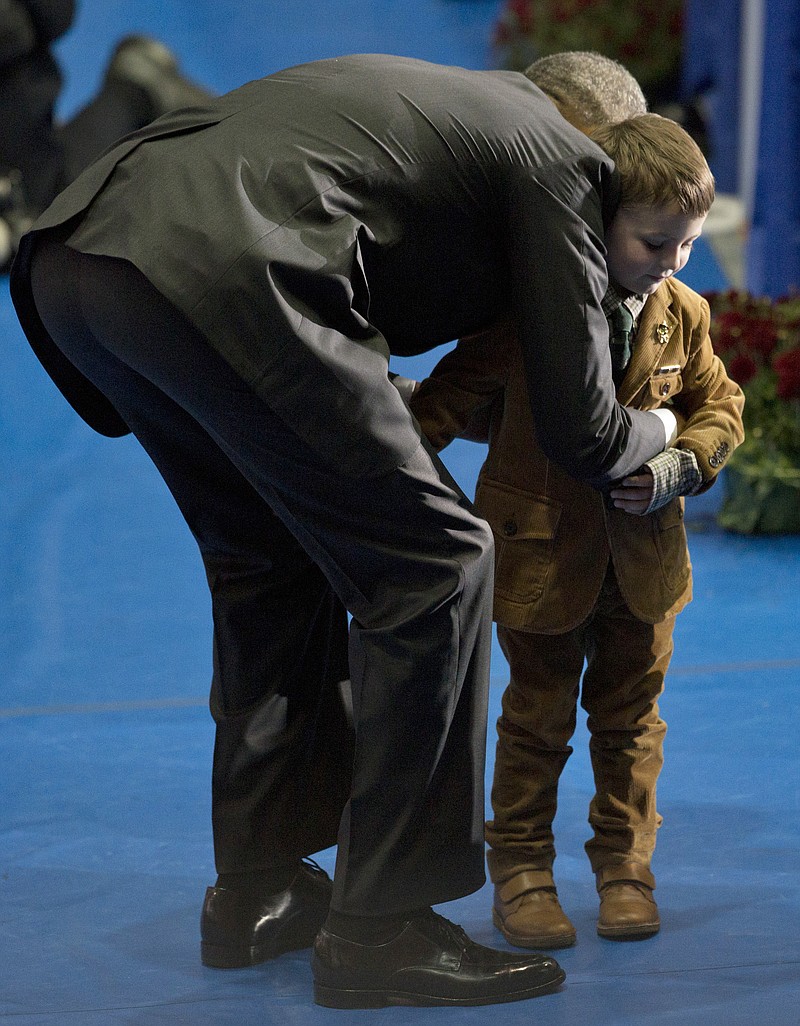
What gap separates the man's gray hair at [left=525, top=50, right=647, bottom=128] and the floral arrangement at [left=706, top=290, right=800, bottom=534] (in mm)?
2098

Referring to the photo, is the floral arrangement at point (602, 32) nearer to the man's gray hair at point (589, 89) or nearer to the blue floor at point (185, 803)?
the blue floor at point (185, 803)

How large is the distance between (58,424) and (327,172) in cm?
451

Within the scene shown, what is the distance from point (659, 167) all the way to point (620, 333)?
278mm

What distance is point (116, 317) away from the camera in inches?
65.2

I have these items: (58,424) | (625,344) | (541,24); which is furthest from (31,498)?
(541,24)

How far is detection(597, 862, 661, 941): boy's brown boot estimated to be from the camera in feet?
6.58

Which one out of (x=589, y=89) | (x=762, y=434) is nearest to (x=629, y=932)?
(x=589, y=89)

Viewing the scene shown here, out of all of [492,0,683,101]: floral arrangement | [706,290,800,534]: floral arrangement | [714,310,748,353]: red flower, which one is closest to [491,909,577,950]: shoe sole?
[706,290,800,534]: floral arrangement

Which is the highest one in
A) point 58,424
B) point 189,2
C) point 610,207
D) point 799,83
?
point 610,207

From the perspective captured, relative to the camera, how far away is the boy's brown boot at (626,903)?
6.58ft

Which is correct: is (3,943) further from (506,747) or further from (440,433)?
(440,433)

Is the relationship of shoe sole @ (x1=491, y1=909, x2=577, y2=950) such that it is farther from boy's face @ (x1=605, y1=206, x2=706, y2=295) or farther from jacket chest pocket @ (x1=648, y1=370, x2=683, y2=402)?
boy's face @ (x1=605, y1=206, x2=706, y2=295)

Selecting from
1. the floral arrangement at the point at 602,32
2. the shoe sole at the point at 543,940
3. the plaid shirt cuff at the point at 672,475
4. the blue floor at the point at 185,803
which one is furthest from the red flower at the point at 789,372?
the floral arrangement at the point at 602,32

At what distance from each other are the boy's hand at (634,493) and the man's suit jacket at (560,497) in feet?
0.19
